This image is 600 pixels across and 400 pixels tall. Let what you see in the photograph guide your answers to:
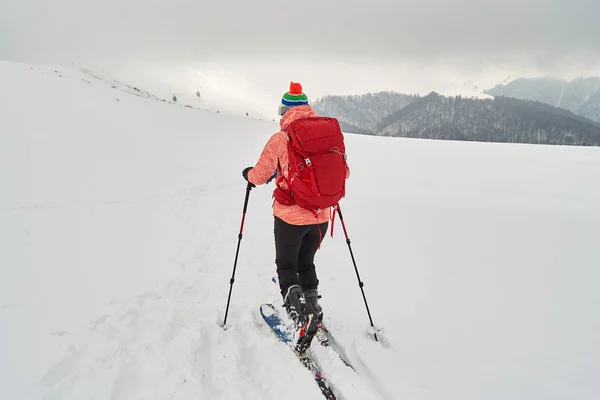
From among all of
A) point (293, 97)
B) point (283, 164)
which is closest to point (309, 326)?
point (283, 164)

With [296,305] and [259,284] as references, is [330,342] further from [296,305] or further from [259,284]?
[259,284]

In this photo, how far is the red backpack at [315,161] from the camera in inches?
136

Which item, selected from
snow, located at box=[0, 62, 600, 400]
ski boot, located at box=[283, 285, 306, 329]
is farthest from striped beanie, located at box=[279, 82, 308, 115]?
snow, located at box=[0, 62, 600, 400]

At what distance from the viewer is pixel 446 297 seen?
503cm

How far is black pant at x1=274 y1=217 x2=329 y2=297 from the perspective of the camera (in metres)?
3.99

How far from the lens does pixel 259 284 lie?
589cm

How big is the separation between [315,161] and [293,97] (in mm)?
1012

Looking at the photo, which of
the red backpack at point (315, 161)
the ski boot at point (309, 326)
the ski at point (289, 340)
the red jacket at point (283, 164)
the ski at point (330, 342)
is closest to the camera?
the red backpack at point (315, 161)

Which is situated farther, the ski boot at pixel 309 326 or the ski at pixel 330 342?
the ski at pixel 330 342

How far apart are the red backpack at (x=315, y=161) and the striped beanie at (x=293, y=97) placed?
15.8 inches

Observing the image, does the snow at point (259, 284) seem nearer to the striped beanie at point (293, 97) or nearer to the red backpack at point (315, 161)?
the red backpack at point (315, 161)

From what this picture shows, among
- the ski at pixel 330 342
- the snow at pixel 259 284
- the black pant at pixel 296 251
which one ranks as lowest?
the ski at pixel 330 342

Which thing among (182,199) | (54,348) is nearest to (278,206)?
(54,348)

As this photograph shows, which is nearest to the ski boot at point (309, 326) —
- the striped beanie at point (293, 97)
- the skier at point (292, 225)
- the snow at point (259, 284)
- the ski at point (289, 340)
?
the skier at point (292, 225)
